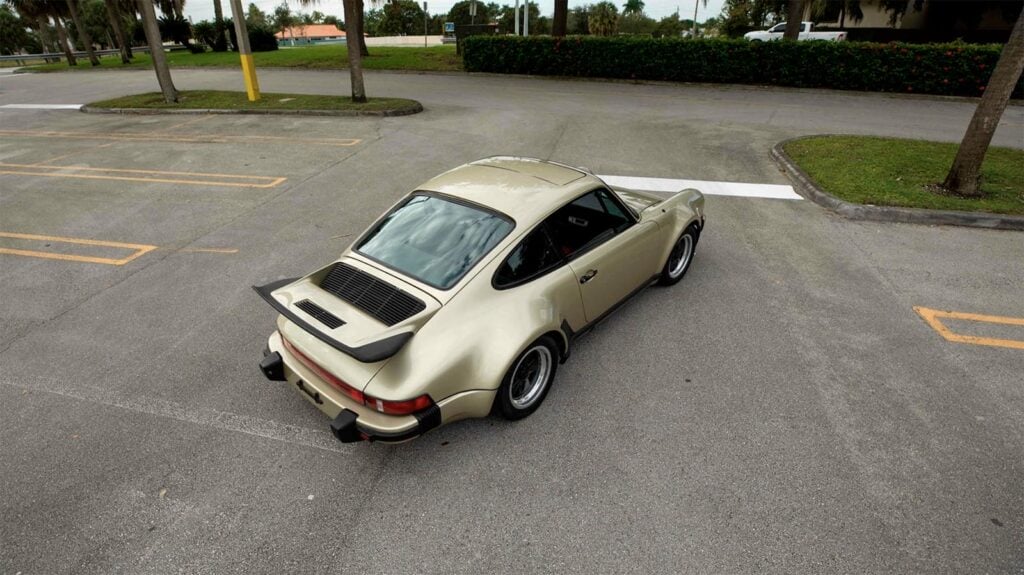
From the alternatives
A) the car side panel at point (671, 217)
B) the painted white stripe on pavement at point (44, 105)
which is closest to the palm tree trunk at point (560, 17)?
the painted white stripe on pavement at point (44, 105)

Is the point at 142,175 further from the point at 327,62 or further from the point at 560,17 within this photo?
the point at 560,17

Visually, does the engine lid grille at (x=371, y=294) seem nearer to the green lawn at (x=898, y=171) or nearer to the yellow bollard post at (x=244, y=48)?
the green lawn at (x=898, y=171)

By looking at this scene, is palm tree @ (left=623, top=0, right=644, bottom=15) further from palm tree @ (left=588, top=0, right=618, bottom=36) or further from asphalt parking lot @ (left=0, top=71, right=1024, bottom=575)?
asphalt parking lot @ (left=0, top=71, right=1024, bottom=575)

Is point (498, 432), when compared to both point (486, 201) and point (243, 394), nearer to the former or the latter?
point (486, 201)

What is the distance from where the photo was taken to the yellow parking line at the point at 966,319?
4.63 metres

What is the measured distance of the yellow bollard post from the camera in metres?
13.3

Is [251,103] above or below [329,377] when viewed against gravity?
Result: above

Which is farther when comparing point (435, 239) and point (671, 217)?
point (671, 217)

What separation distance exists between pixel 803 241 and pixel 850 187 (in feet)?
7.24

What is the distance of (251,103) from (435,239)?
13.1 metres

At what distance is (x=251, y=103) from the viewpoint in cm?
1417

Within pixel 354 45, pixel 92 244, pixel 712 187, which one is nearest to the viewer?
pixel 92 244

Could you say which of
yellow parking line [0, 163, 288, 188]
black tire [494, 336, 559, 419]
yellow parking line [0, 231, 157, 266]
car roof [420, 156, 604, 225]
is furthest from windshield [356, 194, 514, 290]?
yellow parking line [0, 163, 288, 188]

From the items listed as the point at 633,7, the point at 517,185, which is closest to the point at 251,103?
the point at 517,185
